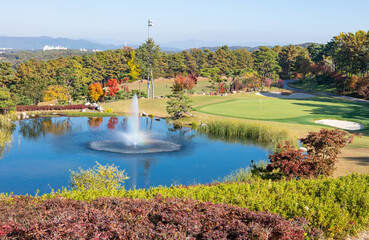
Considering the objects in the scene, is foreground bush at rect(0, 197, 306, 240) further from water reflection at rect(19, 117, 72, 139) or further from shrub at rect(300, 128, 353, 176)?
water reflection at rect(19, 117, 72, 139)

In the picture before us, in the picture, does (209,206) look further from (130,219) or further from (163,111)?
(163,111)

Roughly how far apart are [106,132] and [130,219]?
21.3 m

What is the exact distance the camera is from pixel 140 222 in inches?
255

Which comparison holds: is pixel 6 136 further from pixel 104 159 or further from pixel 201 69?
pixel 201 69

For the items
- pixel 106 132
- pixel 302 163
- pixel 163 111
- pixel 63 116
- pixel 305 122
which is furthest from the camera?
pixel 163 111

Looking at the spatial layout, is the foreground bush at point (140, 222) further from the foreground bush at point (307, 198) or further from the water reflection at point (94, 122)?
the water reflection at point (94, 122)

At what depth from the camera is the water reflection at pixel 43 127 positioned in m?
26.4

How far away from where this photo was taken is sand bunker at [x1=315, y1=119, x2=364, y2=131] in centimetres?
2967

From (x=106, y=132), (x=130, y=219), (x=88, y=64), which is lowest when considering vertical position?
(x=106, y=132)

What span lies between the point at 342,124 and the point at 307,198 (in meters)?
24.7

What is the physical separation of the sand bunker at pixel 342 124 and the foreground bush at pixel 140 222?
2575 centimetres

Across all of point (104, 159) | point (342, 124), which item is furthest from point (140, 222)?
point (342, 124)

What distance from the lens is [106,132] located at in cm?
2711

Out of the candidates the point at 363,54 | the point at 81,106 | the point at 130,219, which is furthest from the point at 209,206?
the point at 363,54
